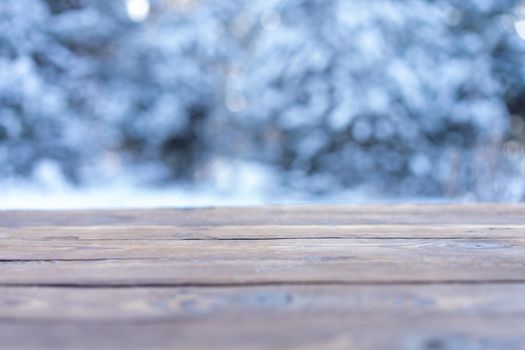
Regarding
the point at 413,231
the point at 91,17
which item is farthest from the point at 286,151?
the point at 413,231

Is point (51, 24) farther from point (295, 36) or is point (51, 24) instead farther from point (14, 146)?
point (295, 36)

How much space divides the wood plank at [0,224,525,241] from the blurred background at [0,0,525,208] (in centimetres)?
219

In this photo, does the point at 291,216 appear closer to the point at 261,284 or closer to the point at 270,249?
the point at 270,249

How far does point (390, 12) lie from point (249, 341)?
3.31m

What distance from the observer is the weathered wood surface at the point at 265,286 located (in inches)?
20.7

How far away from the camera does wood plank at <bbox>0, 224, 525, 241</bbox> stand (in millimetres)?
990

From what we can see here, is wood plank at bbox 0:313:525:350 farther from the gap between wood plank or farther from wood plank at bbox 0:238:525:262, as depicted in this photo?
wood plank at bbox 0:238:525:262

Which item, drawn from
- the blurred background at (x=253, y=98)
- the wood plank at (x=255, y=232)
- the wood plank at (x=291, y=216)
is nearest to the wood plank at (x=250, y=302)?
the wood plank at (x=255, y=232)

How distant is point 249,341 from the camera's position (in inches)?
20.2

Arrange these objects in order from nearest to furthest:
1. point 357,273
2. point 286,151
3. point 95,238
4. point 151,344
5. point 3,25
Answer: point 151,344 < point 357,273 < point 95,238 < point 3,25 < point 286,151

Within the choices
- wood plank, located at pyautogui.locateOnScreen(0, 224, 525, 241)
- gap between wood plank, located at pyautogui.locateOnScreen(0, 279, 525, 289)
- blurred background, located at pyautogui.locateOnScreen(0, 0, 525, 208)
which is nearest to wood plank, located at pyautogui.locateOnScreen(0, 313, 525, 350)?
gap between wood plank, located at pyautogui.locateOnScreen(0, 279, 525, 289)

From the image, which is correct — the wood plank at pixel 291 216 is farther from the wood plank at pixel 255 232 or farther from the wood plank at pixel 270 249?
the wood plank at pixel 270 249

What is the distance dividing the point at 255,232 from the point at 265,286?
37cm

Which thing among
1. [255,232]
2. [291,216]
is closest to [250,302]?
[255,232]
